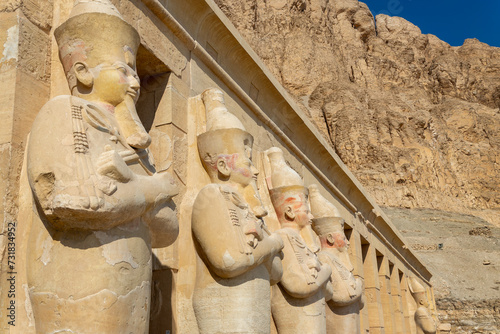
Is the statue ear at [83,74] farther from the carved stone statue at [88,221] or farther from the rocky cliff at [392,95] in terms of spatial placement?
the rocky cliff at [392,95]

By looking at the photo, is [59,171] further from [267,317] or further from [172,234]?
[267,317]

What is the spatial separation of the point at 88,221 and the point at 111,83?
0.83 metres

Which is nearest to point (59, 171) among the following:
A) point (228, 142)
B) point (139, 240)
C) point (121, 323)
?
point (139, 240)

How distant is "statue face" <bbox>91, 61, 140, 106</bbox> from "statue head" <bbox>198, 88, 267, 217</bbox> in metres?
1.16

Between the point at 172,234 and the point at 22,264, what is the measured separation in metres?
0.78

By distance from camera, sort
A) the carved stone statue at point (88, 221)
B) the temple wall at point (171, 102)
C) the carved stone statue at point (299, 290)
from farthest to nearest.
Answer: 1. the carved stone statue at point (299, 290)
2. the temple wall at point (171, 102)
3. the carved stone statue at point (88, 221)

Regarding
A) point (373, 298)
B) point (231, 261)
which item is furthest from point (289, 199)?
point (373, 298)

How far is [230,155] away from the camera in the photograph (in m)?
3.98

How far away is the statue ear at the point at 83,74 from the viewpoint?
2920mm

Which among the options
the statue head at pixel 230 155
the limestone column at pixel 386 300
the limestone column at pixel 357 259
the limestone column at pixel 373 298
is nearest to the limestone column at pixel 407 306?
the limestone column at pixel 386 300

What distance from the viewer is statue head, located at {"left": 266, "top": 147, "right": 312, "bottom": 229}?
200 inches

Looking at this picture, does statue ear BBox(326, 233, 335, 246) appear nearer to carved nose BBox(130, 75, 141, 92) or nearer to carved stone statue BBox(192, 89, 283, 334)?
carved stone statue BBox(192, 89, 283, 334)

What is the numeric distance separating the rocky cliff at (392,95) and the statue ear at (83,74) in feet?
122

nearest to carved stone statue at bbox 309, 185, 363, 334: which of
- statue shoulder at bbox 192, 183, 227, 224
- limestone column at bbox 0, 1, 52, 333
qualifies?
statue shoulder at bbox 192, 183, 227, 224
